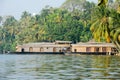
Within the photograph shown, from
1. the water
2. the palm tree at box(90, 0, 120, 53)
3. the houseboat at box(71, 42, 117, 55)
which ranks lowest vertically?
the water

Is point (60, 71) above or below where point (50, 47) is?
below

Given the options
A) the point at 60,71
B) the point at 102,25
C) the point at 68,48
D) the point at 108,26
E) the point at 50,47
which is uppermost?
the point at 102,25

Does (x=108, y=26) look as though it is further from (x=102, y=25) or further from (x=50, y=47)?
(x=50, y=47)

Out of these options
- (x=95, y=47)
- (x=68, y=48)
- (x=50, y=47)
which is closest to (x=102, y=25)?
(x=95, y=47)

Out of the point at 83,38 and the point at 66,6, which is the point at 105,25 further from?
the point at 66,6

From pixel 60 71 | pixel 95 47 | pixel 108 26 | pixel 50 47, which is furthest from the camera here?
pixel 50 47

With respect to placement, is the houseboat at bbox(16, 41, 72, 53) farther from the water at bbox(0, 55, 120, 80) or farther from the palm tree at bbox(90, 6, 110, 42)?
the water at bbox(0, 55, 120, 80)

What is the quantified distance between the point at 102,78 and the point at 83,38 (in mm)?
63727

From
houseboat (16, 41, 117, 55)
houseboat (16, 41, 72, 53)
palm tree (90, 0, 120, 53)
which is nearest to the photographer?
palm tree (90, 0, 120, 53)

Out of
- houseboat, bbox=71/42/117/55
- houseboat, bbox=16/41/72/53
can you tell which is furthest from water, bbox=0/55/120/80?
houseboat, bbox=16/41/72/53

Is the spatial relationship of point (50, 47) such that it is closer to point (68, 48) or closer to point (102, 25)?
point (68, 48)

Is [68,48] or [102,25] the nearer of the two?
[102,25]

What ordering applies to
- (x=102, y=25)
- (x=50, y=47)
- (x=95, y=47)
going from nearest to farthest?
(x=102, y=25), (x=95, y=47), (x=50, y=47)

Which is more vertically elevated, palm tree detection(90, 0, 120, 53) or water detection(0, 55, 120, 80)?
palm tree detection(90, 0, 120, 53)
